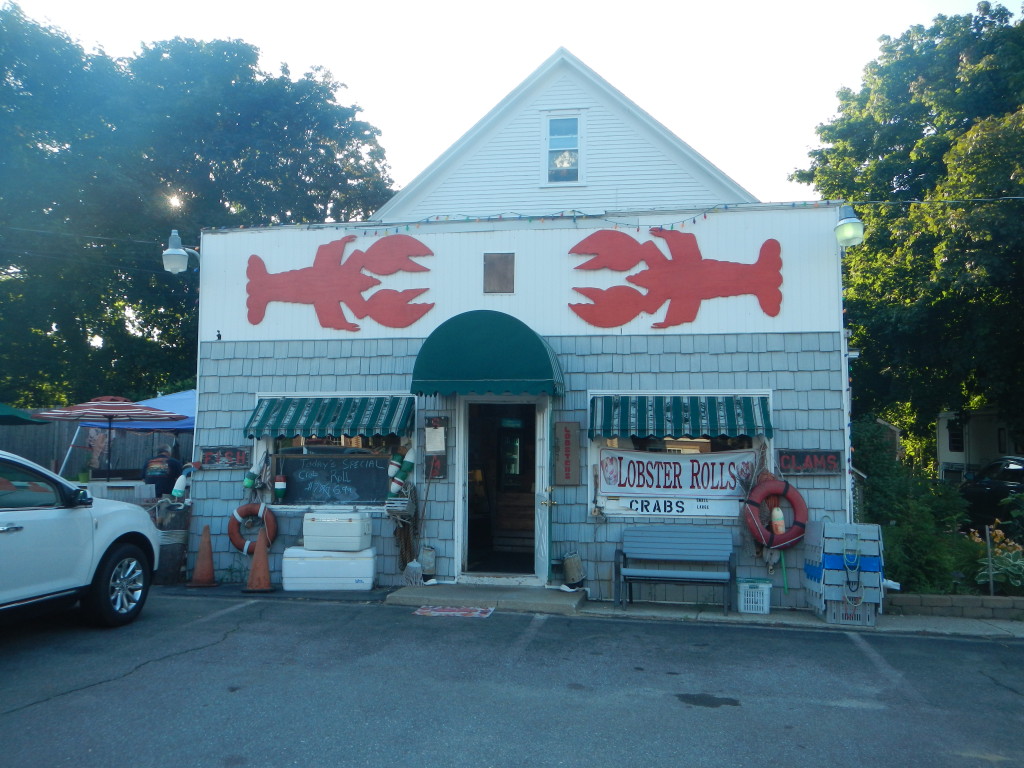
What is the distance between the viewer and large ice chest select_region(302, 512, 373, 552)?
32.8 feet

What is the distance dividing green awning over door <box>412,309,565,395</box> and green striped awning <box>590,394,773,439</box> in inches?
31.1

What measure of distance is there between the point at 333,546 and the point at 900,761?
22.5ft

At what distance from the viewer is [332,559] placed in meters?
10.1

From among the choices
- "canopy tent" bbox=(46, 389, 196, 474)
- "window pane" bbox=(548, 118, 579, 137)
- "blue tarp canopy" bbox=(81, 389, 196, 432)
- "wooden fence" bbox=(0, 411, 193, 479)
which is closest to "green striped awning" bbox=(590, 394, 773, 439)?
"window pane" bbox=(548, 118, 579, 137)

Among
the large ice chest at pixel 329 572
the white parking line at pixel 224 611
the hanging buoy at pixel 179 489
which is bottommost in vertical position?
the white parking line at pixel 224 611

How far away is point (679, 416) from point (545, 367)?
5.75 feet

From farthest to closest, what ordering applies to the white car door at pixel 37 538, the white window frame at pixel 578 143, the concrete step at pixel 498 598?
the white window frame at pixel 578 143
the concrete step at pixel 498 598
the white car door at pixel 37 538

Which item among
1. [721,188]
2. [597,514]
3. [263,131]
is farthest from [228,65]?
[597,514]

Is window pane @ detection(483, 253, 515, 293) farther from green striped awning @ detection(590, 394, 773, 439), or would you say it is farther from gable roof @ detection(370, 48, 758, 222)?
gable roof @ detection(370, 48, 758, 222)

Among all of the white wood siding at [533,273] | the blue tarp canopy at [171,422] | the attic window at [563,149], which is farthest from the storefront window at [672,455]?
the blue tarp canopy at [171,422]

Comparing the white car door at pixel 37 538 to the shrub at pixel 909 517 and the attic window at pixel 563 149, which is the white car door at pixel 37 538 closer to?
the shrub at pixel 909 517

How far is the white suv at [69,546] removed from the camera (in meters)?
6.74

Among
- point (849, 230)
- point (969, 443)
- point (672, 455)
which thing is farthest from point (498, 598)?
point (969, 443)

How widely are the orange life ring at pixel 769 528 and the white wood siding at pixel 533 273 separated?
1.88 metres
